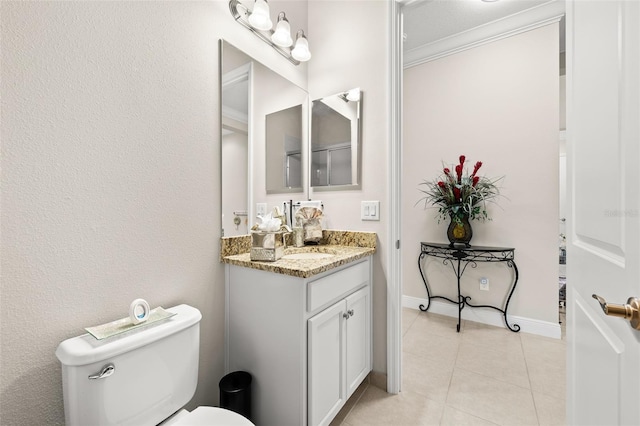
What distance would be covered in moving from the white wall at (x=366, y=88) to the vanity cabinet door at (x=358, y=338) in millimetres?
91

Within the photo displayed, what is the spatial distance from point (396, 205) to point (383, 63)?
880mm

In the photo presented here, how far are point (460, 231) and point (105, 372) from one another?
2.64 metres

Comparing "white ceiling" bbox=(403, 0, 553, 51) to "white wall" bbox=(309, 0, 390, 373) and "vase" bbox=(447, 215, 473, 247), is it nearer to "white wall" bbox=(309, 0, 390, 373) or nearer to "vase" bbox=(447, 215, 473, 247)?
"white wall" bbox=(309, 0, 390, 373)

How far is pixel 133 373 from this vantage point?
0.86 meters

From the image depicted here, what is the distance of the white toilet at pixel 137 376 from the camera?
0.77 m

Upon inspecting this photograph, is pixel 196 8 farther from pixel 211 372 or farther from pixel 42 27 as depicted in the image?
pixel 211 372

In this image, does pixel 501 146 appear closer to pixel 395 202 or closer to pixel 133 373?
pixel 395 202

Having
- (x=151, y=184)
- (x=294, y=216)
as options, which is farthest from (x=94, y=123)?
(x=294, y=216)

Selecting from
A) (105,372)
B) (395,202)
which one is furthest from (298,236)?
(105,372)

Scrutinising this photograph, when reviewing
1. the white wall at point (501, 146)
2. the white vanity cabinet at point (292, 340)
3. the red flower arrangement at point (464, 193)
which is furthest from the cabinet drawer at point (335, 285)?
the white wall at point (501, 146)

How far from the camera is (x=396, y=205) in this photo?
1654 mm

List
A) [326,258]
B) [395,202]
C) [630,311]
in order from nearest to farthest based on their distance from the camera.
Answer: [630,311] < [326,258] < [395,202]

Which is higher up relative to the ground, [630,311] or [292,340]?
[630,311]

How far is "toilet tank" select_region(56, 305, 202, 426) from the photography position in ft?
2.52
